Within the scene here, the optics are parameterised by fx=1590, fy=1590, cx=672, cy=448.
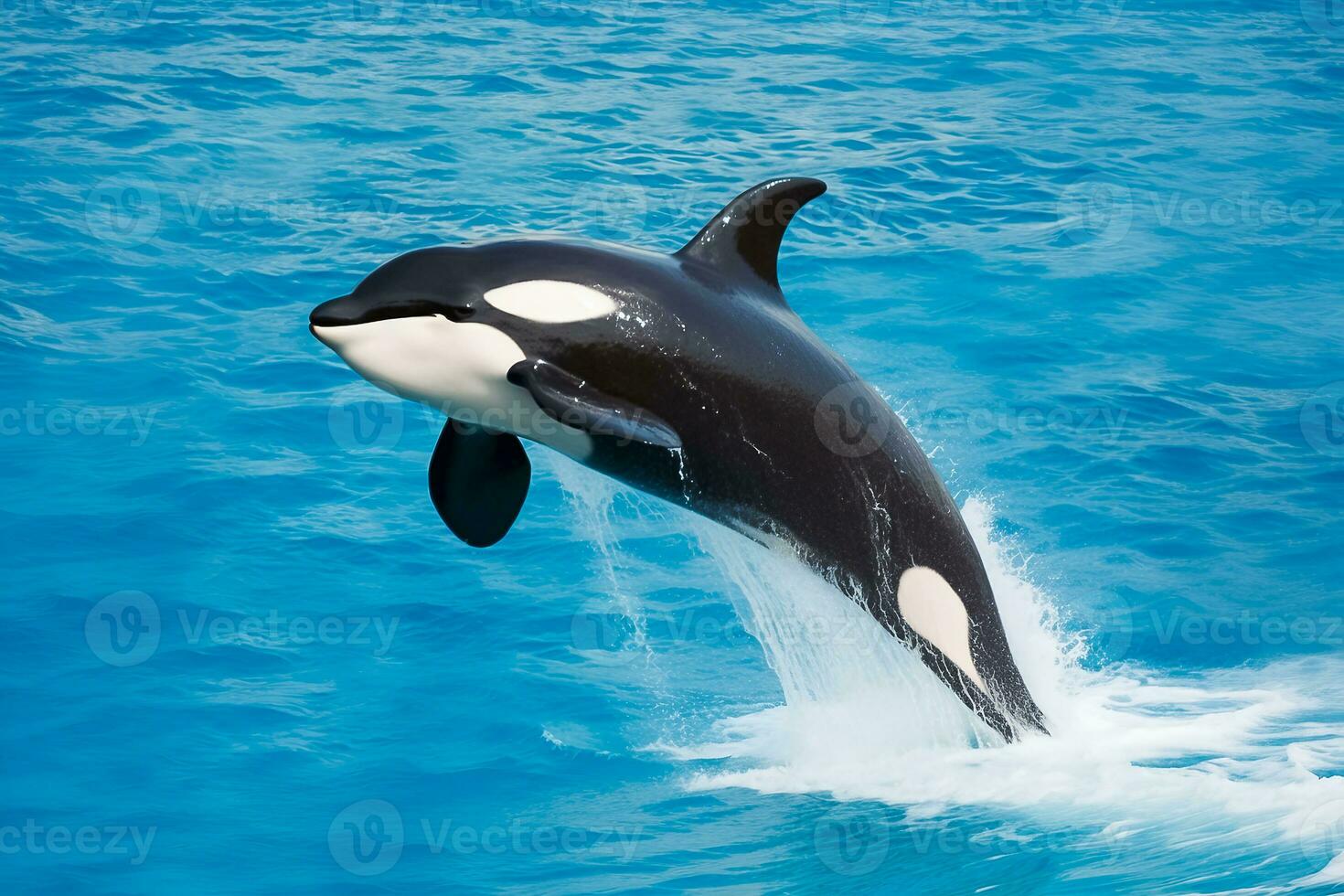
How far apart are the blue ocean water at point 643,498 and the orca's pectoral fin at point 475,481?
0.94 meters

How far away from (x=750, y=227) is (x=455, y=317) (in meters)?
1.49

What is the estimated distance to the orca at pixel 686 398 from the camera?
21.9ft

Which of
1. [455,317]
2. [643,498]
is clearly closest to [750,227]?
[455,317]

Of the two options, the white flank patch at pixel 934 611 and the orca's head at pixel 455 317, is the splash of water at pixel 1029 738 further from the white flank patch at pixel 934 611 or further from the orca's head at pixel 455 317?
the orca's head at pixel 455 317

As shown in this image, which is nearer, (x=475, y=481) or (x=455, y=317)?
(x=455, y=317)

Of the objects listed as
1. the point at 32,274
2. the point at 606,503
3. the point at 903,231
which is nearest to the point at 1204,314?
the point at 903,231

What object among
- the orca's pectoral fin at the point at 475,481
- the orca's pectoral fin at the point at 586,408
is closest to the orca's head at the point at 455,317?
the orca's pectoral fin at the point at 586,408

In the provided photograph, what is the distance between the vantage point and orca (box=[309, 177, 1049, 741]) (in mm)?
6676

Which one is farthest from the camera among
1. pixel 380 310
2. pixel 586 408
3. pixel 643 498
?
pixel 643 498

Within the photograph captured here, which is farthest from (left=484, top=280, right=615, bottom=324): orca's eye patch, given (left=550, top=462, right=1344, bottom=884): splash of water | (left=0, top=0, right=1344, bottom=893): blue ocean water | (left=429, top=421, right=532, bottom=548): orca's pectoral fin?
(left=0, top=0, right=1344, bottom=893): blue ocean water

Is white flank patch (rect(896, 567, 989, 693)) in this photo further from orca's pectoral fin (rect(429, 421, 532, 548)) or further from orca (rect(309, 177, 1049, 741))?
orca's pectoral fin (rect(429, 421, 532, 548))

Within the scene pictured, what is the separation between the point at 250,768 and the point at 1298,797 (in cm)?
545

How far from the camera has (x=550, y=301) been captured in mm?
6730

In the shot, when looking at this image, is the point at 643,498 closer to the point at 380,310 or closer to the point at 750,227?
the point at 750,227
